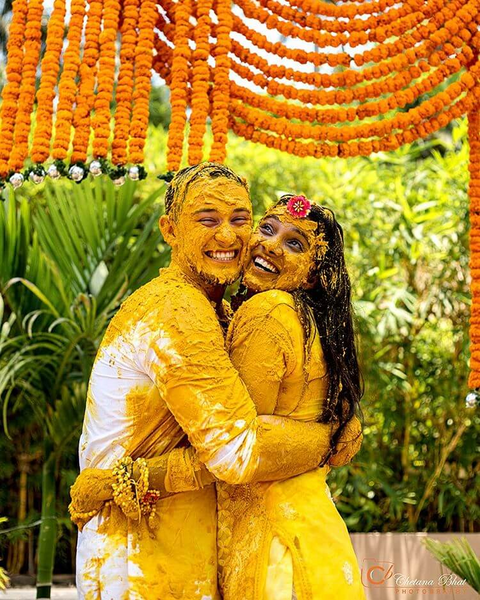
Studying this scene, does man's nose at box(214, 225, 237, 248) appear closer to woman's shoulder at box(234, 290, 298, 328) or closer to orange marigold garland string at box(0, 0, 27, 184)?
woman's shoulder at box(234, 290, 298, 328)

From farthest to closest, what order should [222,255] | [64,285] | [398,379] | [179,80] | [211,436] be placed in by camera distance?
[398,379], [64,285], [179,80], [222,255], [211,436]

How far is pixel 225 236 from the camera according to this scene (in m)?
2.03

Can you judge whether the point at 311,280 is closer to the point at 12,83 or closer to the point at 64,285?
the point at 12,83

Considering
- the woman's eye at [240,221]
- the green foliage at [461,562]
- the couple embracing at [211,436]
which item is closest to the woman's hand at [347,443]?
the couple embracing at [211,436]

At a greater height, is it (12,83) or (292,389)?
(12,83)

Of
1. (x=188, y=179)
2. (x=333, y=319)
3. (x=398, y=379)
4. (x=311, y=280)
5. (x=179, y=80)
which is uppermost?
(x=179, y=80)

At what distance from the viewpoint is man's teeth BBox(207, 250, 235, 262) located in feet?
6.77

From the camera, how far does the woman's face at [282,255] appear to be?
2166 mm

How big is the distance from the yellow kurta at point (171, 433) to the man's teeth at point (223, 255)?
0.10m

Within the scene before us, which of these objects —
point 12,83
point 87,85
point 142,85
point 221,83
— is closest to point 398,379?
point 221,83

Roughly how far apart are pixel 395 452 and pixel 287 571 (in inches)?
131

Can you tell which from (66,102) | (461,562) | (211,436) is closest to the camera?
(211,436)

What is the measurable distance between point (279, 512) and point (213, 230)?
2.30 ft

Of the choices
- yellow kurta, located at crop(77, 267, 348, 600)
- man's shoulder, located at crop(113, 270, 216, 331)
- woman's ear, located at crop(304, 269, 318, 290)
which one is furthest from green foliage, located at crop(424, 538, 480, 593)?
man's shoulder, located at crop(113, 270, 216, 331)
